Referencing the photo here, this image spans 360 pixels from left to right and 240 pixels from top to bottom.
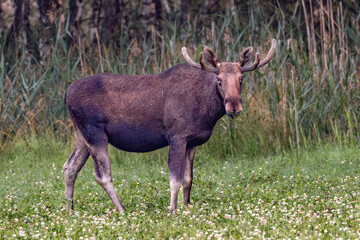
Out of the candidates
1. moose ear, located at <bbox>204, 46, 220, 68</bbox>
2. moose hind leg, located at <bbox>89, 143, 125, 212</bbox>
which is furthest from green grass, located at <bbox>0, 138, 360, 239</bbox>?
moose ear, located at <bbox>204, 46, 220, 68</bbox>

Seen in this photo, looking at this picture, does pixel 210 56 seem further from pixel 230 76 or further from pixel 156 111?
pixel 156 111

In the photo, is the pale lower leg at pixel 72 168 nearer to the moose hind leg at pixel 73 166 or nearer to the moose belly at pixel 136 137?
the moose hind leg at pixel 73 166

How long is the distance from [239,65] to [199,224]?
203cm

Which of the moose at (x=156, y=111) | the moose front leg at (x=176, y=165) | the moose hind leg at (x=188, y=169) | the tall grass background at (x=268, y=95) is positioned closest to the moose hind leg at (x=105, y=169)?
the moose at (x=156, y=111)

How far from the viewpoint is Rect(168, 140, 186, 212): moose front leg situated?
26.3 feet

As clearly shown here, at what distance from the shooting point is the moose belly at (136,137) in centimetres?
825

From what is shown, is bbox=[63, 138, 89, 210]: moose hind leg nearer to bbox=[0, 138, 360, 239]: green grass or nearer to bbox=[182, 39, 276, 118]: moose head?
bbox=[0, 138, 360, 239]: green grass

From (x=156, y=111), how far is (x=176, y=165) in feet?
2.34

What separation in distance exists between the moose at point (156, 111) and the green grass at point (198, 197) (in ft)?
1.63

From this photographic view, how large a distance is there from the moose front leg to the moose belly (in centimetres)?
29

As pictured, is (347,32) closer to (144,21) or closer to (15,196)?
(144,21)

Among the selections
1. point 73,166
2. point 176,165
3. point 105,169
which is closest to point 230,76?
point 176,165

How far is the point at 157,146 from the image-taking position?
8359 mm

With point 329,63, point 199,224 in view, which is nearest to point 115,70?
point 329,63
